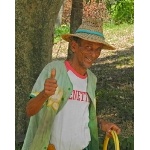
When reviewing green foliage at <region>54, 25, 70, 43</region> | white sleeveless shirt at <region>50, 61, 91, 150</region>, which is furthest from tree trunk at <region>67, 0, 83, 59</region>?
white sleeveless shirt at <region>50, 61, 91, 150</region>

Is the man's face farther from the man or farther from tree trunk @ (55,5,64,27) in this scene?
tree trunk @ (55,5,64,27)

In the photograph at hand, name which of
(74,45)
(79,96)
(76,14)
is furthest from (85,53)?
(76,14)

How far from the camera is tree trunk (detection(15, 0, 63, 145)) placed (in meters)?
3.27

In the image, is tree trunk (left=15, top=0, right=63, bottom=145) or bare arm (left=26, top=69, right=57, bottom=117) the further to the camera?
tree trunk (left=15, top=0, right=63, bottom=145)

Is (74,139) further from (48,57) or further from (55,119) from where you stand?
(48,57)

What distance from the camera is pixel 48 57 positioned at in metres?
3.33

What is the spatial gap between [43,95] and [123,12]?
129 centimetres

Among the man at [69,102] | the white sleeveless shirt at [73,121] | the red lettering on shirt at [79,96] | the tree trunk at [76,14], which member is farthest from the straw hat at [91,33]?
the tree trunk at [76,14]

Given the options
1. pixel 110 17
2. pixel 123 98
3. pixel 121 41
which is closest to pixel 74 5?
pixel 110 17

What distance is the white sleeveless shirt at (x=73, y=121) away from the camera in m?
2.29

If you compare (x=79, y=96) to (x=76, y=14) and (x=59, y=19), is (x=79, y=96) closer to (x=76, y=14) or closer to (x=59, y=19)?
(x=76, y=14)

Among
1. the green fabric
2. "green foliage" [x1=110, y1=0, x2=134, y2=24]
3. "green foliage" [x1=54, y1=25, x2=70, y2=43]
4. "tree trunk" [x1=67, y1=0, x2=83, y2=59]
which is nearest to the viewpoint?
the green fabric

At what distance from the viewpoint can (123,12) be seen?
3223 millimetres

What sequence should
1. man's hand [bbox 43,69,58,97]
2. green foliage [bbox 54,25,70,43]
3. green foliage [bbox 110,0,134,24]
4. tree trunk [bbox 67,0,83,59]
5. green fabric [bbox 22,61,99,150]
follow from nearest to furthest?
1. man's hand [bbox 43,69,58,97]
2. green fabric [bbox 22,61,99,150]
3. tree trunk [bbox 67,0,83,59]
4. green foliage [bbox 54,25,70,43]
5. green foliage [bbox 110,0,134,24]
